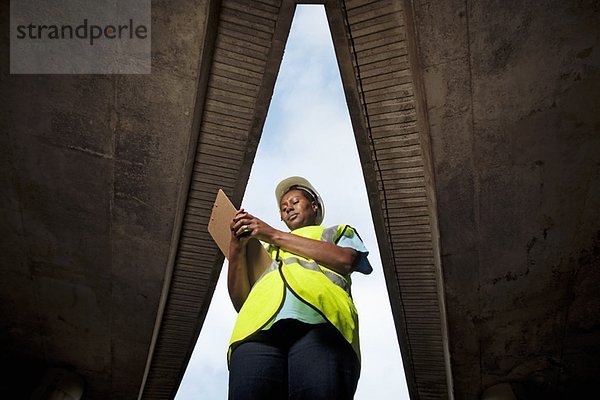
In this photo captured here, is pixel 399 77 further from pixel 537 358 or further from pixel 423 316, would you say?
pixel 537 358

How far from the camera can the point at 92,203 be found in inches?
187

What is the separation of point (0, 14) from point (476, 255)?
410cm

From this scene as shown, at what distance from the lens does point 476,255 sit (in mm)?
4930

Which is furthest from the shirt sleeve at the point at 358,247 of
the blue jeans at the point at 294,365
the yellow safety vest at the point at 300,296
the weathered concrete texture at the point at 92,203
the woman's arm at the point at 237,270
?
the weathered concrete texture at the point at 92,203

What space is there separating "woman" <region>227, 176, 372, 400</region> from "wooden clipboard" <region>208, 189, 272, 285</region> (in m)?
0.06

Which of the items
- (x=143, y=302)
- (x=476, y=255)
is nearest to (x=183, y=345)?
(x=143, y=302)

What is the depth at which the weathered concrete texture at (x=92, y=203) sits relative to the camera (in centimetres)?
415

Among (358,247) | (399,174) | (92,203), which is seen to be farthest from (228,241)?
(399,174)

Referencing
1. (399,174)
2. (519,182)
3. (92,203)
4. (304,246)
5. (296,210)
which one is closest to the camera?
(304,246)

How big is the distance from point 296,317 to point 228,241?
2.81ft

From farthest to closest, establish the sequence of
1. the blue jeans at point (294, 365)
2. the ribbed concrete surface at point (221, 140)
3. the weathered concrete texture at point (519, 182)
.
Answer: the ribbed concrete surface at point (221, 140)
the weathered concrete texture at point (519, 182)
the blue jeans at point (294, 365)

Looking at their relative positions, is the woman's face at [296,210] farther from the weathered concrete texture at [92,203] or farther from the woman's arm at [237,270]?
the weathered concrete texture at [92,203]

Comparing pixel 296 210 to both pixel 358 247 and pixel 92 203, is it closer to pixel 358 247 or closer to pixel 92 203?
pixel 358 247

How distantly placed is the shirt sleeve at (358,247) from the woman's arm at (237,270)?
509 millimetres
